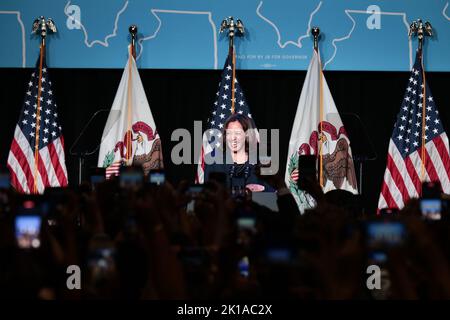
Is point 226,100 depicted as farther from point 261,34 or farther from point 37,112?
point 37,112

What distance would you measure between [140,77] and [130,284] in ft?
20.4

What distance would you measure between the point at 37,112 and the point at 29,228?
573 cm

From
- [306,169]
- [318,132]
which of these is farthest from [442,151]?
[306,169]

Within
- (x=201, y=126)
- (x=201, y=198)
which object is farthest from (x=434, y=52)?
(x=201, y=198)

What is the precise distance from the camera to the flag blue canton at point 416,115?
24.7 ft

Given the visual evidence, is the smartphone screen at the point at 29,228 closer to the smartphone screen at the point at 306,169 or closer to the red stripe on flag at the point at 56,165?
the smartphone screen at the point at 306,169

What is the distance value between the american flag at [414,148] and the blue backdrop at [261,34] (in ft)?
1.58

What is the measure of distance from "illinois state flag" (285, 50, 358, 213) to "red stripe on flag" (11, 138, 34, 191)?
2740 mm

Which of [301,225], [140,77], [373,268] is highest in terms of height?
[140,77]

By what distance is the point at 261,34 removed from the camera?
25.8 feet

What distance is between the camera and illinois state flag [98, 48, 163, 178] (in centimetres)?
748

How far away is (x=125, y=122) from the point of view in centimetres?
754

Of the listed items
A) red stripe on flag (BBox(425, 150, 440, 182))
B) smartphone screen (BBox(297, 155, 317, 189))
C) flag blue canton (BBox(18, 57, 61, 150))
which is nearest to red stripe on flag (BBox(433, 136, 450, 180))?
red stripe on flag (BBox(425, 150, 440, 182))

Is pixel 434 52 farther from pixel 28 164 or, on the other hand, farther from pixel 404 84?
pixel 28 164
